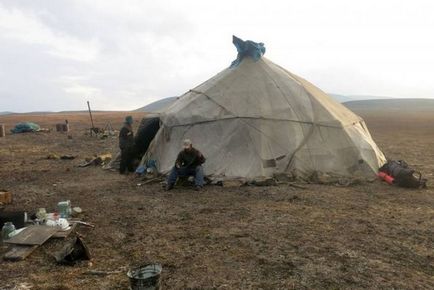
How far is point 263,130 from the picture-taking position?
12.3m

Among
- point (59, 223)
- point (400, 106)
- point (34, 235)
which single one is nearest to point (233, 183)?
point (59, 223)

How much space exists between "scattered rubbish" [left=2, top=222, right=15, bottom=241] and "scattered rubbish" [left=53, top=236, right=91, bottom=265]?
57.5 inches

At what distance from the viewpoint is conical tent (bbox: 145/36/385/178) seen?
39.3ft

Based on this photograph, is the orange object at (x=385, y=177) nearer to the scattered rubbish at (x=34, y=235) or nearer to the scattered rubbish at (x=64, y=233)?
the scattered rubbish at (x=64, y=233)

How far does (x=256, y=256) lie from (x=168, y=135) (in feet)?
24.8

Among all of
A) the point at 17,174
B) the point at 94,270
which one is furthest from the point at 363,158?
the point at 17,174

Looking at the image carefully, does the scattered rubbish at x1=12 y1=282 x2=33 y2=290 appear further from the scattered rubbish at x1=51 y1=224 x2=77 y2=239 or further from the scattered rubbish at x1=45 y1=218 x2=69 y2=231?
the scattered rubbish at x1=45 y1=218 x2=69 y2=231

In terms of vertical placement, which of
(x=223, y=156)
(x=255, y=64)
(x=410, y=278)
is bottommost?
(x=410, y=278)

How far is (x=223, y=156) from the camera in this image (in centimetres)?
1213

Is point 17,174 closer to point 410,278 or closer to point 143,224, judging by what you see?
point 143,224

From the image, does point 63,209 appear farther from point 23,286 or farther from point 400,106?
point 400,106

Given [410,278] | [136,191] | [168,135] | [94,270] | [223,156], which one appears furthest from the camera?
[168,135]

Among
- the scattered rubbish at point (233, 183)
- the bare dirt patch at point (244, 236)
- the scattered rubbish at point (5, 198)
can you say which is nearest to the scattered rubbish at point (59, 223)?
the bare dirt patch at point (244, 236)

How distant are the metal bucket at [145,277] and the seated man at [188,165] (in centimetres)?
594
